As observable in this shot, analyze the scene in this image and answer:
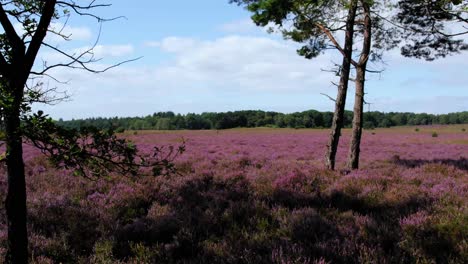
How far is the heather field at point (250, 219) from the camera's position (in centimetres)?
500

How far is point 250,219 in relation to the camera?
6562 millimetres

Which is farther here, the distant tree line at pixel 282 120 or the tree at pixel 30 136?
the distant tree line at pixel 282 120

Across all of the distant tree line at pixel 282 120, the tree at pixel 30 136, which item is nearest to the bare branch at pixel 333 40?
the tree at pixel 30 136

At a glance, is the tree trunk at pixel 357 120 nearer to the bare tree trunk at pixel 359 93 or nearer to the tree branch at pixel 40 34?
the bare tree trunk at pixel 359 93

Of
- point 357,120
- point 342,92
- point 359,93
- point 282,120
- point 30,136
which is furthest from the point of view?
point 282,120

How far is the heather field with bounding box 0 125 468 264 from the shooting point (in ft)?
16.4

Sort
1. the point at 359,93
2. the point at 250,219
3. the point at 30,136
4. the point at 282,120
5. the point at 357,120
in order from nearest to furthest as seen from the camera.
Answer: the point at 30,136 < the point at 250,219 < the point at 359,93 < the point at 357,120 < the point at 282,120

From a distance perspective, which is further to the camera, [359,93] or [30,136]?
[359,93]

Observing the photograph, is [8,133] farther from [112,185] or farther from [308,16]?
[308,16]

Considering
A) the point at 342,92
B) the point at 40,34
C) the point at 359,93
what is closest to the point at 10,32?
the point at 40,34

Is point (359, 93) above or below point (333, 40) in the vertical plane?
below

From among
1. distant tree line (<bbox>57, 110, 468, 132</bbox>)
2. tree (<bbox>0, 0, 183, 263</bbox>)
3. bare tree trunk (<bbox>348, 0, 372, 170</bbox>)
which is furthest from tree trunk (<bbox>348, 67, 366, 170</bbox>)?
distant tree line (<bbox>57, 110, 468, 132</bbox>)

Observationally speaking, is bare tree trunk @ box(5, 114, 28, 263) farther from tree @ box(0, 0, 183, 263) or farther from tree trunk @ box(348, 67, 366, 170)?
tree trunk @ box(348, 67, 366, 170)

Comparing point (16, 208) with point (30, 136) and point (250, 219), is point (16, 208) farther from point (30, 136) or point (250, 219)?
point (250, 219)
